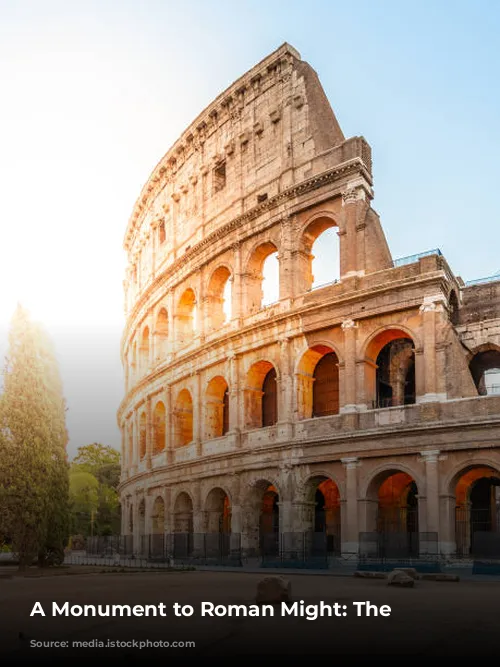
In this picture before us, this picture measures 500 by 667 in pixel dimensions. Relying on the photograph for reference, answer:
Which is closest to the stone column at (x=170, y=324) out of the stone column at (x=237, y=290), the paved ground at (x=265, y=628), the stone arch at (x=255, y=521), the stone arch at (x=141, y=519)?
the stone column at (x=237, y=290)

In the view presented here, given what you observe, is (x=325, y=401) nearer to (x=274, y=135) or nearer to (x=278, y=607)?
(x=274, y=135)

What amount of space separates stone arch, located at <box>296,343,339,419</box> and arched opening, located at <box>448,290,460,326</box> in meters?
4.04

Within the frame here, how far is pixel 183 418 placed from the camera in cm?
3212

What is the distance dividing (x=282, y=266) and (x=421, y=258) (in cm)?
556

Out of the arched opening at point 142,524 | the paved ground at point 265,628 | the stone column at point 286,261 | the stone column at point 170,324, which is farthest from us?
the arched opening at point 142,524

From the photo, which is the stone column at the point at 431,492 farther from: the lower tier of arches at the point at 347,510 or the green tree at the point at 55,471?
the green tree at the point at 55,471

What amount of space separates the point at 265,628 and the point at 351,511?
13776mm

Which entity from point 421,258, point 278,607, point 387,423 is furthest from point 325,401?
point 278,607

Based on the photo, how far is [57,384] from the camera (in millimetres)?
23938

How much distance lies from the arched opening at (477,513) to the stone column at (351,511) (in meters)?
2.88

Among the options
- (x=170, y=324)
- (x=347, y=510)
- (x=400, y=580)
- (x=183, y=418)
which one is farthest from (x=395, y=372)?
(x=400, y=580)

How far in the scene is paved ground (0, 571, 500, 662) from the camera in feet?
26.2

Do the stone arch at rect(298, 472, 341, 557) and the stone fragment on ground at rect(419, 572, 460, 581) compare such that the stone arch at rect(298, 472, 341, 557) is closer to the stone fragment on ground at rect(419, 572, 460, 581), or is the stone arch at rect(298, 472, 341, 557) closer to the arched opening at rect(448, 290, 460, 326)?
the stone fragment on ground at rect(419, 572, 460, 581)

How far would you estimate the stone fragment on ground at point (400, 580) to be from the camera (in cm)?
1499
